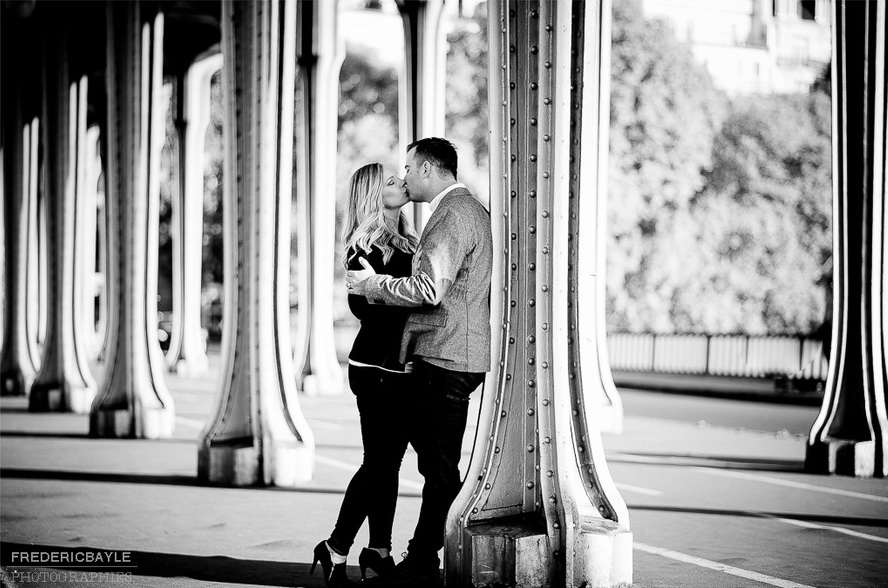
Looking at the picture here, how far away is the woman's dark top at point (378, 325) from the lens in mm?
6570

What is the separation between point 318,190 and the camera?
22.2m

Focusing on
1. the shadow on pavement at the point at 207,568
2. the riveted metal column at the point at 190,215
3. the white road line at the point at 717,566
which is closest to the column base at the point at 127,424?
the shadow on pavement at the point at 207,568

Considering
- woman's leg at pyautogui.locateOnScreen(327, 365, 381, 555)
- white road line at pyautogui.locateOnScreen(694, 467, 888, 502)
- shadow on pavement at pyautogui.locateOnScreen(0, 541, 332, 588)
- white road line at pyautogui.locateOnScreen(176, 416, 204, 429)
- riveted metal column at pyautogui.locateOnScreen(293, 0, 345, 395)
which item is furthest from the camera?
riveted metal column at pyautogui.locateOnScreen(293, 0, 345, 395)

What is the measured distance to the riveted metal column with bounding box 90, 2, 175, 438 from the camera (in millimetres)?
15219

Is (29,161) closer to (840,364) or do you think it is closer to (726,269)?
(840,364)

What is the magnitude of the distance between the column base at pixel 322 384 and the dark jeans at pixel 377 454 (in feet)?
54.3

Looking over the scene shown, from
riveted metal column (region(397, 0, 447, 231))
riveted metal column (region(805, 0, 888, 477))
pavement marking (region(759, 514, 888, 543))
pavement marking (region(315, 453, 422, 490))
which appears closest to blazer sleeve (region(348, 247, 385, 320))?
pavement marking (region(759, 514, 888, 543))

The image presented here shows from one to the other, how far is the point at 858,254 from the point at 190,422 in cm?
979

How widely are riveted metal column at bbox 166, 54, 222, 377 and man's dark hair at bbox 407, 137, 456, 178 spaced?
23.3m

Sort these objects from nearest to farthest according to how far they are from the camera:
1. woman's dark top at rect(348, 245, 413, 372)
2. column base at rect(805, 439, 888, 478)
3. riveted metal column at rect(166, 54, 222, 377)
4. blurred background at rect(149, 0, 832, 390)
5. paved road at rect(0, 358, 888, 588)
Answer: woman's dark top at rect(348, 245, 413, 372), paved road at rect(0, 358, 888, 588), column base at rect(805, 439, 888, 478), riveted metal column at rect(166, 54, 222, 377), blurred background at rect(149, 0, 832, 390)

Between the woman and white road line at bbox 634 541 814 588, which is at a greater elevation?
the woman

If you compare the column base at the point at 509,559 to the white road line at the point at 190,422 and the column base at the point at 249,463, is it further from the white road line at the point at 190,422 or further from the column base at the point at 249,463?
the white road line at the point at 190,422

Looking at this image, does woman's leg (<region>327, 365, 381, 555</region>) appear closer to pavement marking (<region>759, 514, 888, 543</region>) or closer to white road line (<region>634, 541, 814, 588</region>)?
white road line (<region>634, 541, 814, 588</region>)

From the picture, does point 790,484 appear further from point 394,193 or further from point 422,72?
point 422,72
